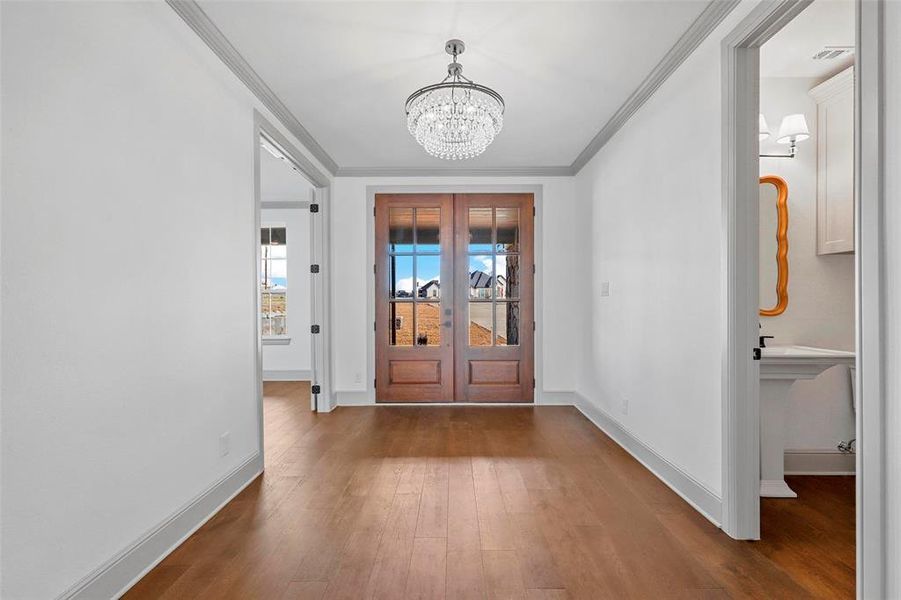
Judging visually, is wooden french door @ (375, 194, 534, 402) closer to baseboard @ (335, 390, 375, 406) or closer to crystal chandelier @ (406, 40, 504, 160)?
Result: baseboard @ (335, 390, 375, 406)

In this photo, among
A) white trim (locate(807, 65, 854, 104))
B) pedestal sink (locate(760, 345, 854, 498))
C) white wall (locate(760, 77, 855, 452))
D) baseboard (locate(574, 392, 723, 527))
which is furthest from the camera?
white wall (locate(760, 77, 855, 452))

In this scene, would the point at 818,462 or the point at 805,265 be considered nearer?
the point at 818,462

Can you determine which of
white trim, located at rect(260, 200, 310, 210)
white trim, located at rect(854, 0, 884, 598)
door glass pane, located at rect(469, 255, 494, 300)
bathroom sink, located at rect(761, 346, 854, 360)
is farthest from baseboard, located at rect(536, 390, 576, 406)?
white trim, located at rect(260, 200, 310, 210)

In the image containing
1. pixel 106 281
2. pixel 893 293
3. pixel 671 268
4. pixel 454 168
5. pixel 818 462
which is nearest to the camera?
pixel 893 293

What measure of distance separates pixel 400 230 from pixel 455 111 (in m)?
2.69

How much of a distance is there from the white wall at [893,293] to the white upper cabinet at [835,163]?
1.77m

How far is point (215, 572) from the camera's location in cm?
204

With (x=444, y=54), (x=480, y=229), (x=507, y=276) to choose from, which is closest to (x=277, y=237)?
(x=480, y=229)

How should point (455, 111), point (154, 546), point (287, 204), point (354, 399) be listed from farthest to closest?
point (287, 204)
point (354, 399)
point (455, 111)
point (154, 546)

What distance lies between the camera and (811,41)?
2.75 metres

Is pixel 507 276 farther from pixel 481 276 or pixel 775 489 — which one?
pixel 775 489

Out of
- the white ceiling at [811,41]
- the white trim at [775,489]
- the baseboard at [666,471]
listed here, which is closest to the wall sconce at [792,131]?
the white ceiling at [811,41]

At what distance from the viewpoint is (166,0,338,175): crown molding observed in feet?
7.57

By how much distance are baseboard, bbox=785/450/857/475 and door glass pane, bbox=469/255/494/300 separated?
10.0 ft
